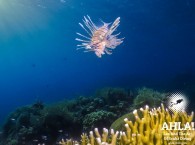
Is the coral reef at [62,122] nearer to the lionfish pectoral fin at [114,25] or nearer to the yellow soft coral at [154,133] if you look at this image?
the lionfish pectoral fin at [114,25]

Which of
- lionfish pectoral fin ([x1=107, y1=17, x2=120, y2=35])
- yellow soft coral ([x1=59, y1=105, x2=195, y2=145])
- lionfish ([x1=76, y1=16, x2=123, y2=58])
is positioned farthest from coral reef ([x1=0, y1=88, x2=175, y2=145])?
yellow soft coral ([x1=59, y1=105, x2=195, y2=145])

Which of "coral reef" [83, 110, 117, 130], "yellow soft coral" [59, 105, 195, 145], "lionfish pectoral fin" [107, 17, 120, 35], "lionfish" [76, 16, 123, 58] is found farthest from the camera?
"coral reef" [83, 110, 117, 130]

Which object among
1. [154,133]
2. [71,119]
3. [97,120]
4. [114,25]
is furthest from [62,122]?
[154,133]

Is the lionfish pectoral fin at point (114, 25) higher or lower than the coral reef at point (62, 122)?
higher

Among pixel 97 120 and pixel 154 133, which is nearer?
pixel 154 133

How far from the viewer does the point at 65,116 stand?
11453 mm

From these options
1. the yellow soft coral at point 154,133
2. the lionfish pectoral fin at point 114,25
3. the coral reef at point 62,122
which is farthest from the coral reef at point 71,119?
the yellow soft coral at point 154,133

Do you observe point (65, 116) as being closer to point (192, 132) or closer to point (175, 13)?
point (192, 132)

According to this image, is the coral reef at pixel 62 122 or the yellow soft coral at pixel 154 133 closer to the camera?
the yellow soft coral at pixel 154 133

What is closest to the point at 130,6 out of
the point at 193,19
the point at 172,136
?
the point at 193,19

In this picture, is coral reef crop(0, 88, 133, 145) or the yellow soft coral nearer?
the yellow soft coral

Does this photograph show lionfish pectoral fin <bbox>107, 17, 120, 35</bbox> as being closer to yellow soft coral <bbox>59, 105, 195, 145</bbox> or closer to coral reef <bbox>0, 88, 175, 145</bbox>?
yellow soft coral <bbox>59, 105, 195, 145</bbox>

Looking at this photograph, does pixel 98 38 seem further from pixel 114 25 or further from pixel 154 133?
pixel 154 133

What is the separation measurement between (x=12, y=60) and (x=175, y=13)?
17111cm
